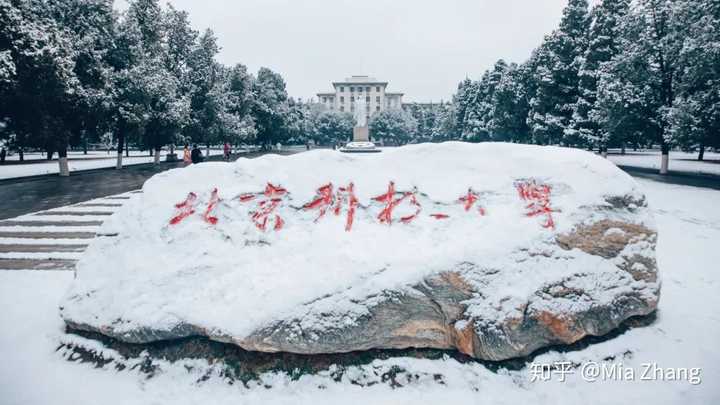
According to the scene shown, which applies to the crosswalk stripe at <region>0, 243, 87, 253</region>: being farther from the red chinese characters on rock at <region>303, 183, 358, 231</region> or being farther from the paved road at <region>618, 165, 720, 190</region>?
the paved road at <region>618, 165, 720, 190</region>

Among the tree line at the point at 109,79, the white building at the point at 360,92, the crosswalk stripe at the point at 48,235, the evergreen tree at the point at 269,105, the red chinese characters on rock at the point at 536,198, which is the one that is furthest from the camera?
the white building at the point at 360,92

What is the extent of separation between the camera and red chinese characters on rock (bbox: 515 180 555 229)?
4.06 m

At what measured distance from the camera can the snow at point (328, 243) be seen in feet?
12.2

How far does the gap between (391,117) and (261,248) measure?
55337 millimetres

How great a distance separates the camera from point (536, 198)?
4152mm

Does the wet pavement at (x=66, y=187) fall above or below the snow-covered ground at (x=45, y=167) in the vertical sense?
below

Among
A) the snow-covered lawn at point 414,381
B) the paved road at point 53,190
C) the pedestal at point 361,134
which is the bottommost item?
the snow-covered lawn at point 414,381

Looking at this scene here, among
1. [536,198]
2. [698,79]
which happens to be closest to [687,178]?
[698,79]

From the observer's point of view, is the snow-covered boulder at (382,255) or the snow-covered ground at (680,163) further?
the snow-covered ground at (680,163)

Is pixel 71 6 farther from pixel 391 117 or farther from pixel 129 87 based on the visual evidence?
pixel 391 117

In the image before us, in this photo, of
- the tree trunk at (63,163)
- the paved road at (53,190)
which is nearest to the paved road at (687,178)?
the paved road at (53,190)

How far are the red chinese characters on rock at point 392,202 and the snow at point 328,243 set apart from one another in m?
0.06

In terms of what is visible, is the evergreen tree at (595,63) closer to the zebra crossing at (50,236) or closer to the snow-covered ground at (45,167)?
the zebra crossing at (50,236)

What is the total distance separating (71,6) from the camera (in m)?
17.9
